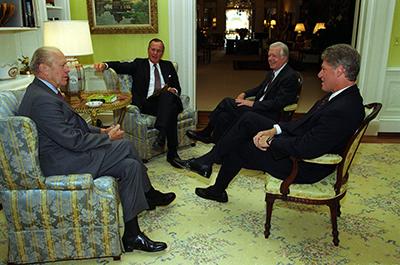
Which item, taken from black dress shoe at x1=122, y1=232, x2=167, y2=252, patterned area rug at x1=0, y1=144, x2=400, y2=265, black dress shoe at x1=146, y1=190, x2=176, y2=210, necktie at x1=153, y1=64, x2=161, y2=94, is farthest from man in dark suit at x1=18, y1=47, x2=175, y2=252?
necktie at x1=153, y1=64, x2=161, y2=94

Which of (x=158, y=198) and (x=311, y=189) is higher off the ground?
(x=311, y=189)

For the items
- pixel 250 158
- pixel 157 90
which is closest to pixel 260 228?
pixel 250 158

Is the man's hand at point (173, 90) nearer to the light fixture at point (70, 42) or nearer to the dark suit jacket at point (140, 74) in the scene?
the dark suit jacket at point (140, 74)

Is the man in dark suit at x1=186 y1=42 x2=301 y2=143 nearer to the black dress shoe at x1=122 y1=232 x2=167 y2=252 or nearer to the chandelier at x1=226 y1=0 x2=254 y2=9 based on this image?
the black dress shoe at x1=122 y1=232 x2=167 y2=252

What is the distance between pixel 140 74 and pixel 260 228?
84.2 inches

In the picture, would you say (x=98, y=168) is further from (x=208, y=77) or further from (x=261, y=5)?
(x=261, y=5)

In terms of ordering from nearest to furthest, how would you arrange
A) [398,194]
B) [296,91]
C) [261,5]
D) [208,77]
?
[398,194], [296,91], [208,77], [261,5]

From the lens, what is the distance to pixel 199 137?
395cm

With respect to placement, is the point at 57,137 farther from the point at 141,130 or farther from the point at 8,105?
the point at 141,130

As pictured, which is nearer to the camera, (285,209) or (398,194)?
(285,209)

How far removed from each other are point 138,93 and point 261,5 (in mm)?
15882

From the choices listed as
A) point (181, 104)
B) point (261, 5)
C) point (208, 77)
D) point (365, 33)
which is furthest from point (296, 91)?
point (261, 5)

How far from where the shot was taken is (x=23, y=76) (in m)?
3.66

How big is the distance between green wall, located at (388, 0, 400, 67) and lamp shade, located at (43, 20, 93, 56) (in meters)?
3.56
